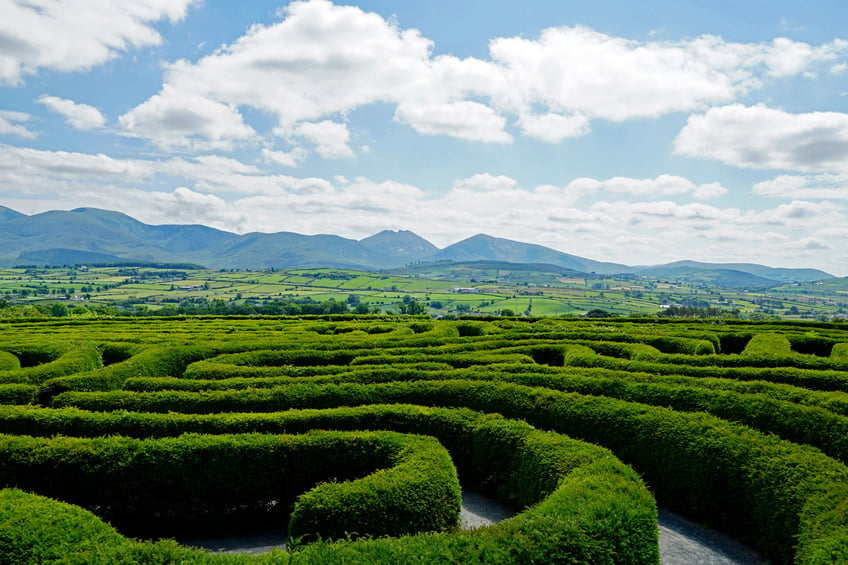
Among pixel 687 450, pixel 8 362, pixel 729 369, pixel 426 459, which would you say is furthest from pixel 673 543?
pixel 8 362

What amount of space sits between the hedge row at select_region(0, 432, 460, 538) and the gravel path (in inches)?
39.1

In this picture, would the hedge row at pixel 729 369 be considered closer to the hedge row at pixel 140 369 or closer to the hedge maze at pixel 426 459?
the hedge maze at pixel 426 459

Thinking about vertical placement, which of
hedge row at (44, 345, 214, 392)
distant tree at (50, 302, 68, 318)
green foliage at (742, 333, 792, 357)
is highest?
green foliage at (742, 333, 792, 357)

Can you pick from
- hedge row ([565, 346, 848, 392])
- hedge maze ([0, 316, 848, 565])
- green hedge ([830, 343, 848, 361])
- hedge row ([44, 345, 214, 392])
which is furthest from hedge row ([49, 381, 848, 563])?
green hedge ([830, 343, 848, 361])

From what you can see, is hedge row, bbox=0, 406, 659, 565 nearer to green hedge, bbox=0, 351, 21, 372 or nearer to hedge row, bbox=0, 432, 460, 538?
hedge row, bbox=0, 432, 460, 538

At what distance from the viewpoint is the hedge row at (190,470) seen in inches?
525

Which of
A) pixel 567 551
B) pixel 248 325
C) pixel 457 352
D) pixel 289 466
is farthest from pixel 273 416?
pixel 248 325

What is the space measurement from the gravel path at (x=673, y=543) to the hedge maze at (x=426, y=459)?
43 cm

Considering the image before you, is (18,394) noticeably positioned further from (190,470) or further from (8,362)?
(190,470)

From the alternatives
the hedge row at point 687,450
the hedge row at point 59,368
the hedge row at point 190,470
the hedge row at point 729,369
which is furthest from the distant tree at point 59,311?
the hedge row at point 729,369

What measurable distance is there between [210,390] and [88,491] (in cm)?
618

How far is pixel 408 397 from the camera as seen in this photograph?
61.4 ft

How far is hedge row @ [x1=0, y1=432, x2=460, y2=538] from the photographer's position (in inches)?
525

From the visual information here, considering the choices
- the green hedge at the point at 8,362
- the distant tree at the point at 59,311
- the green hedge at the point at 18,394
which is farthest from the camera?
the distant tree at the point at 59,311
